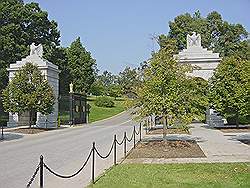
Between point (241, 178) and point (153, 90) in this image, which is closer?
point (241, 178)

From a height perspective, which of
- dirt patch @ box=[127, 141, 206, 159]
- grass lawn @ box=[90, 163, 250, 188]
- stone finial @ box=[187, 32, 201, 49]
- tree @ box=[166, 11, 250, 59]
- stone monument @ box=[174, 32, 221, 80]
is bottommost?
grass lawn @ box=[90, 163, 250, 188]

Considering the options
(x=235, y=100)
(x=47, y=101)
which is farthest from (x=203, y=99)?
(x=47, y=101)

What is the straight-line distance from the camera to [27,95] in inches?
1167

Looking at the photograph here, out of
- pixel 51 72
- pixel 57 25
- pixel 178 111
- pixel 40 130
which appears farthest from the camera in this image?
pixel 57 25

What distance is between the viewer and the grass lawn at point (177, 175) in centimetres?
987

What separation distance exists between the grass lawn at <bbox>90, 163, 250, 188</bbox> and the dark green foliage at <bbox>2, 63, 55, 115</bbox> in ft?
59.4

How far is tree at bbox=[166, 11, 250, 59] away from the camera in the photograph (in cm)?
6047

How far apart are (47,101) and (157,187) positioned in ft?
71.7

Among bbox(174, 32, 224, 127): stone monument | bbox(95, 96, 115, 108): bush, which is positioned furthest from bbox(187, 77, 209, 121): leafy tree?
bbox(95, 96, 115, 108): bush

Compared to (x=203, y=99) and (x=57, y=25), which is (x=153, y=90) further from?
(x=57, y=25)

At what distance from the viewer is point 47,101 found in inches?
1194

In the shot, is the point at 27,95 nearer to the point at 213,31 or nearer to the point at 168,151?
the point at 168,151

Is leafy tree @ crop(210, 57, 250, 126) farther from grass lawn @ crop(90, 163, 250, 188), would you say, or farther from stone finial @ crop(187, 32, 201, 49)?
grass lawn @ crop(90, 163, 250, 188)

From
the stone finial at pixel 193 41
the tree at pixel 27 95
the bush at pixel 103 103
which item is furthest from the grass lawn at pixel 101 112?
the tree at pixel 27 95
